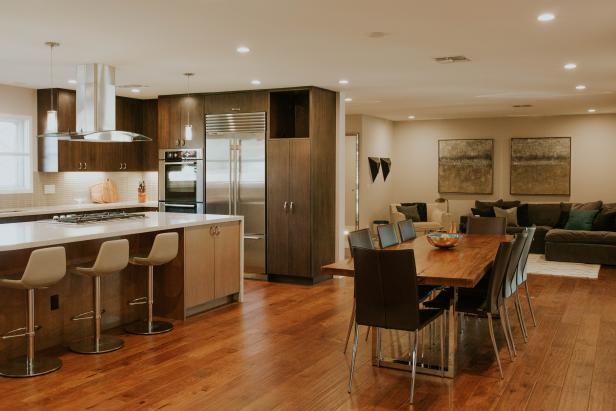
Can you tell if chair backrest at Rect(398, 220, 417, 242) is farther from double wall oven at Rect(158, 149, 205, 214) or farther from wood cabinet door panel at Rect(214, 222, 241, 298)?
A: double wall oven at Rect(158, 149, 205, 214)

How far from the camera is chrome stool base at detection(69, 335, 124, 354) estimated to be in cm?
488

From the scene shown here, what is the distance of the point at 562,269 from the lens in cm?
904

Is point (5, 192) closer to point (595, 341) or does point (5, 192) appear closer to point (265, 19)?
point (265, 19)

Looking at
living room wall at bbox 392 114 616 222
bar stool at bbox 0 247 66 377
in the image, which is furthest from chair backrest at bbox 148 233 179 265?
living room wall at bbox 392 114 616 222

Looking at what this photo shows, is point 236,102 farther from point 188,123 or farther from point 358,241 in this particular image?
point 358,241

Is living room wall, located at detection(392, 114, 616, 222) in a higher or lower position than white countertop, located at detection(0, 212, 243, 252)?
higher

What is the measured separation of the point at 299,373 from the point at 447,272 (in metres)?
1.24

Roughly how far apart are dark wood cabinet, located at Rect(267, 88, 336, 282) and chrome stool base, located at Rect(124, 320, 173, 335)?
2.46 metres

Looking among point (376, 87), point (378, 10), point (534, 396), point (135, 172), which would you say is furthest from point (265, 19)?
point (135, 172)

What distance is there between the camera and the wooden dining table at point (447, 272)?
395cm

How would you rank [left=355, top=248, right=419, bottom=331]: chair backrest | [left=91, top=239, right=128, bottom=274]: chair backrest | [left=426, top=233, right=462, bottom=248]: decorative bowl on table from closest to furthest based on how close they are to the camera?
[left=355, top=248, right=419, bottom=331]: chair backrest, [left=91, top=239, right=128, bottom=274]: chair backrest, [left=426, top=233, right=462, bottom=248]: decorative bowl on table

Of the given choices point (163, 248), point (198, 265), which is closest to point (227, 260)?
point (198, 265)

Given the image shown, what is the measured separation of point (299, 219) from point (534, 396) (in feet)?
14.2

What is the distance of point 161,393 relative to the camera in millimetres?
4012
